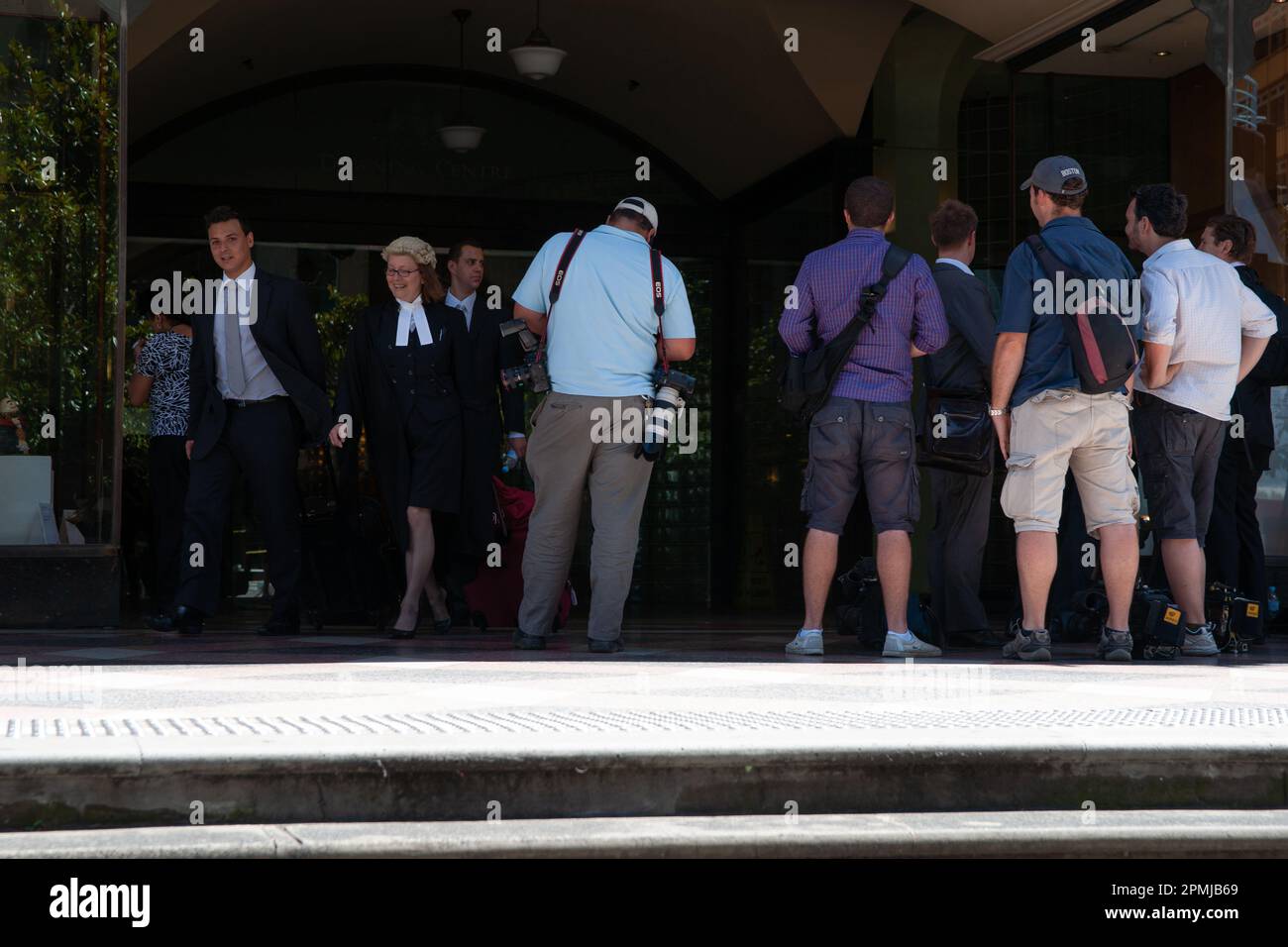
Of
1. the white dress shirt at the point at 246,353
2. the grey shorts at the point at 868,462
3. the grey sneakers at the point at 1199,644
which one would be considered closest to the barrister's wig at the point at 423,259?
the white dress shirt at the point at 246,353

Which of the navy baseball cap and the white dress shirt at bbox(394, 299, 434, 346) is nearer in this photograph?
the navy baseball cap

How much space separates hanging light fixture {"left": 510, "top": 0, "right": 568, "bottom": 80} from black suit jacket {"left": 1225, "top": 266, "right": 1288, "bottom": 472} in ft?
17.9

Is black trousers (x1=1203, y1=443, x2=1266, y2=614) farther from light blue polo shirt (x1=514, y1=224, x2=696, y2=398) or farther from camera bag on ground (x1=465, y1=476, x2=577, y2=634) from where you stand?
camera bag on ground (x1=465, y1=476, x2=577, y2=634)

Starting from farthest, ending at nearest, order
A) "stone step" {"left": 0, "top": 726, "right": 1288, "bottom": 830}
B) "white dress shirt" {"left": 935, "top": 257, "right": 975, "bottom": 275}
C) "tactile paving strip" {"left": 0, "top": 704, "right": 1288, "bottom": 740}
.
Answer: "white dress shirt" {"left": 935, "top": 257, "right": 975, "bottom": 275}, "tactile paving strip" {"left": 0, "top": 704, "right": 1288, "bottom": 740}, "stone step" {"left": 0, "top": 726, "right": 1288, "bottom": 830}

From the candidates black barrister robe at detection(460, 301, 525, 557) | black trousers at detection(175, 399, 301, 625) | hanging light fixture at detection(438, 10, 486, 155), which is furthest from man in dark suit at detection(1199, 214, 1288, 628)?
hanging light fixture at detection(438, 10, 486, 155)

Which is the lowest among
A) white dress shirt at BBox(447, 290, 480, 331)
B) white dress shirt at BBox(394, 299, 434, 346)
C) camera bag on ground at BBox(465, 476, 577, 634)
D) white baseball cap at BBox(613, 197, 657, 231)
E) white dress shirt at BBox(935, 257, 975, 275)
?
camera bag on ground at BBox(465, 476, 577, 634)

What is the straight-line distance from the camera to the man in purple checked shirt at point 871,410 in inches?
281

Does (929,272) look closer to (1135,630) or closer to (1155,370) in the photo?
(1155,370)

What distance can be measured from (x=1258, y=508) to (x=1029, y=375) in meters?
3.84

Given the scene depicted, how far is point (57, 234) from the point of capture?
9211 millimetres

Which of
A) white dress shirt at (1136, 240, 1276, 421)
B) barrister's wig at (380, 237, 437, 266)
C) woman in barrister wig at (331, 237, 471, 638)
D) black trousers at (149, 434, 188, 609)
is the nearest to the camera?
white dress shirt at (1136, 240, 1276, 421)

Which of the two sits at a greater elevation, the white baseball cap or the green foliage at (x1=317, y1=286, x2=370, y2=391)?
the green foliage at (x1=317, y1=286, x2=370, y2=391)

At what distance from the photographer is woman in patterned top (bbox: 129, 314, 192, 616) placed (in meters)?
9.24

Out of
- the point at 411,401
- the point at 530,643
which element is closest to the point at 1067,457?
the point at 530,643
